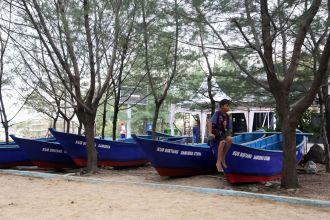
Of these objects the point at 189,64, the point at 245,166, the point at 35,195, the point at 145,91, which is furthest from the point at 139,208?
the point at 145,91

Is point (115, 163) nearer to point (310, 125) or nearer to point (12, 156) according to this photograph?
point (12, 156)

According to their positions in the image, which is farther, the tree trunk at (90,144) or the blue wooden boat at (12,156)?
the blue wooden boat at (12,156)

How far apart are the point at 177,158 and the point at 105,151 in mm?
3111

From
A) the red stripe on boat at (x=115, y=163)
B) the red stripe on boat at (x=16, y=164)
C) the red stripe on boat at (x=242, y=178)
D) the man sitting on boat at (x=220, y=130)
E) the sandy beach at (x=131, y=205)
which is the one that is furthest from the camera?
the red stripe on boat at (x=16, y=164)

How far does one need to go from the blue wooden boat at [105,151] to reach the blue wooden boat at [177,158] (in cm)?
266

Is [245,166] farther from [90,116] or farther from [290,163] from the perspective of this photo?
[90,116]

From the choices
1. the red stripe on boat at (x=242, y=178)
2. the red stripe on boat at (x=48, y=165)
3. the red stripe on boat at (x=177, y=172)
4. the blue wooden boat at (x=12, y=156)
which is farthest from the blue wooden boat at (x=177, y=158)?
the blue wooden boat at (x=12, y=156)

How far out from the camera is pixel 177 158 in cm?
985

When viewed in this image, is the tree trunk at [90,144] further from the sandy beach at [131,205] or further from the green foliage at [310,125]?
the green foliage at [310,125]

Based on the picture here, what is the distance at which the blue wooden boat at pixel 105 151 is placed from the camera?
11.8 m

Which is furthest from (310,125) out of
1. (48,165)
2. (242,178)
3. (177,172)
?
(48,165)

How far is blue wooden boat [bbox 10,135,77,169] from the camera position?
12172 mm

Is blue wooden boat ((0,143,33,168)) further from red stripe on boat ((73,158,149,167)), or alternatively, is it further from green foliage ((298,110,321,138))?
green foliage ((298,110,321,138))

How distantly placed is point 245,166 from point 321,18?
10.3 ft
